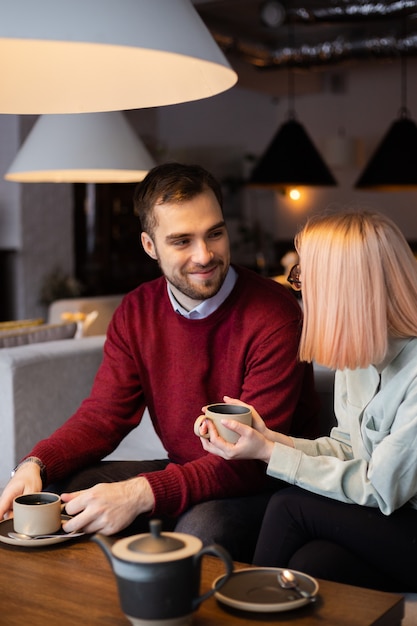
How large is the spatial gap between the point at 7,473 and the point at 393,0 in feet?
16.5

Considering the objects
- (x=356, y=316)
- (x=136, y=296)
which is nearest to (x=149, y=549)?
(x=356, y=316)

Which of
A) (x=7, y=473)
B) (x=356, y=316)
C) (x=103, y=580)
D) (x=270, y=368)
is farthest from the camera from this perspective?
(x=7, y=473)

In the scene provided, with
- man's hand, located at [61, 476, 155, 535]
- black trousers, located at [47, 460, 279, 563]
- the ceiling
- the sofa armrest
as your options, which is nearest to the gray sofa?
the sofa armrest

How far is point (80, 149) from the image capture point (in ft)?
10.2

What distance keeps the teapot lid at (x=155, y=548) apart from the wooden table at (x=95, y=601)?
194 millimetres

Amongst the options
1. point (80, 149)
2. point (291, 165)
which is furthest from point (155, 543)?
point (291, 165)

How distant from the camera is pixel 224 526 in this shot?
1.95 meters

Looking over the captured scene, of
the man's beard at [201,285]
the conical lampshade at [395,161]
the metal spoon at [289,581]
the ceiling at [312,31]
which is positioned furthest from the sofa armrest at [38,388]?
the ceiling at [312,31]

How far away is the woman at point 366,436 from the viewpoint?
1.66 meters

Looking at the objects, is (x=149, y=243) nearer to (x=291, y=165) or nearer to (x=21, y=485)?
(x=21, y=485)

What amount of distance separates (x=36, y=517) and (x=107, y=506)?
0.17 m

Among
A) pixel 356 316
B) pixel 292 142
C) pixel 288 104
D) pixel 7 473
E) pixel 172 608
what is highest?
pixel 288 104

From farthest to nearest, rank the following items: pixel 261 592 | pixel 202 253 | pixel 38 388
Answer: pixel 38 388
pixel 202 253
pixel 261 592

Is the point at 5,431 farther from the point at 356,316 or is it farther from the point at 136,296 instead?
the point at 356,316
